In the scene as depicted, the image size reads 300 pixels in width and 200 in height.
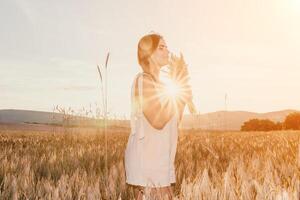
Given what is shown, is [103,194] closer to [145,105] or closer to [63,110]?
[145,105]

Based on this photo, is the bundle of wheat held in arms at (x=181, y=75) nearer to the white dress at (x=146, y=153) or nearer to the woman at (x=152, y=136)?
the woman at (x=152, y=136)

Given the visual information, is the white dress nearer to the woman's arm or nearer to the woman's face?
the woman's arm

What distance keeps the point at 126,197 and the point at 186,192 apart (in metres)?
0.88

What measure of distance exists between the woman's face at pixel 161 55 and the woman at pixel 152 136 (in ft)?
0.52

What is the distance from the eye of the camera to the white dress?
125 inches

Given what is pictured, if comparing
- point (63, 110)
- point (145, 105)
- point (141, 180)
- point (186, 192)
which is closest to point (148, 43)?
point (145, 105)

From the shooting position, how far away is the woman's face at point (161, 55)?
135 inches

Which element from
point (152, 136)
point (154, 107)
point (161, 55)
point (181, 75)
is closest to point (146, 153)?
point (152, 136)

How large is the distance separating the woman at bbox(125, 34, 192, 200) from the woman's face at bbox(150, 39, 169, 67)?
0.52 ft

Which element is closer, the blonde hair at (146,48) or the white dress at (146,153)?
the white dress at (146,153)

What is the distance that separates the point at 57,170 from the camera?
4.53 metres

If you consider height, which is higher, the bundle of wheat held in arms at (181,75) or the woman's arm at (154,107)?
the bundle of wheat held in arms at (181,75)

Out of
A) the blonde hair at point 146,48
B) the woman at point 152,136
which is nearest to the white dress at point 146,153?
the woman at point 152,136

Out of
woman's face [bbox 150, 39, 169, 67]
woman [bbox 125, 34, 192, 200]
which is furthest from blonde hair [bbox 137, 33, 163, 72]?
woman [bbox 125, 34, 192, 200]
